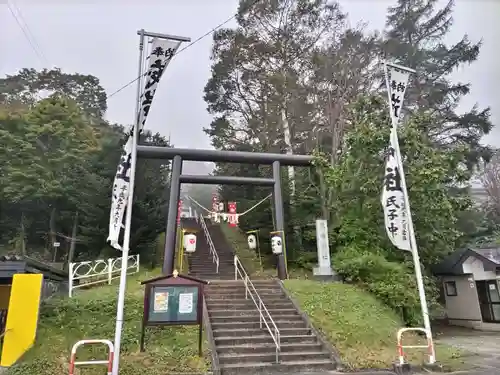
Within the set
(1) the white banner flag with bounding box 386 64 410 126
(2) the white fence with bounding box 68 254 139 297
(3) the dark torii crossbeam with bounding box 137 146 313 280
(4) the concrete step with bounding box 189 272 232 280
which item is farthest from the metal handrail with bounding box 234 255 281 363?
(1) the white banner flag with bounding box 386 64 410 126

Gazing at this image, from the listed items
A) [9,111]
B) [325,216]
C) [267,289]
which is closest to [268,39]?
[325,216]

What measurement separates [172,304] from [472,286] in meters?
15.4

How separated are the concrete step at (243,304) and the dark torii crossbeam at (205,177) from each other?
9.32 ft

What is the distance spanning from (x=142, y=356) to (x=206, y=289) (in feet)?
13.1

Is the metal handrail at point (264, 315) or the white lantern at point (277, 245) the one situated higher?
the white lantern at point (277, 245)

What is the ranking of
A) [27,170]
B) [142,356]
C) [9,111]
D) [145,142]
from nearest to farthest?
1. [142,356]
2. [27,170]
3. [145,142]
4. [9,111]

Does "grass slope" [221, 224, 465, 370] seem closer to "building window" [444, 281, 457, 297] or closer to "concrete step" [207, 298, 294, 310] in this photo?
"concrete step" [207, 298, 294, 310]

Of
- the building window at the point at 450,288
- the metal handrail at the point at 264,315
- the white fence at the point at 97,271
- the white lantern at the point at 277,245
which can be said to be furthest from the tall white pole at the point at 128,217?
the building window at the point at 450,288

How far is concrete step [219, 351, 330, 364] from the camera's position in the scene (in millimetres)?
7898

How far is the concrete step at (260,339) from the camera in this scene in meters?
8.57

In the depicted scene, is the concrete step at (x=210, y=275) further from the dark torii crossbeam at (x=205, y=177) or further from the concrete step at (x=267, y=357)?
the concrete step at (x=267, y=357)

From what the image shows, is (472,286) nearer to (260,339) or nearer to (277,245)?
(277,245)

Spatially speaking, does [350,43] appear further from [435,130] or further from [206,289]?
[206,289]

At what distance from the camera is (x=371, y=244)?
550 inches
